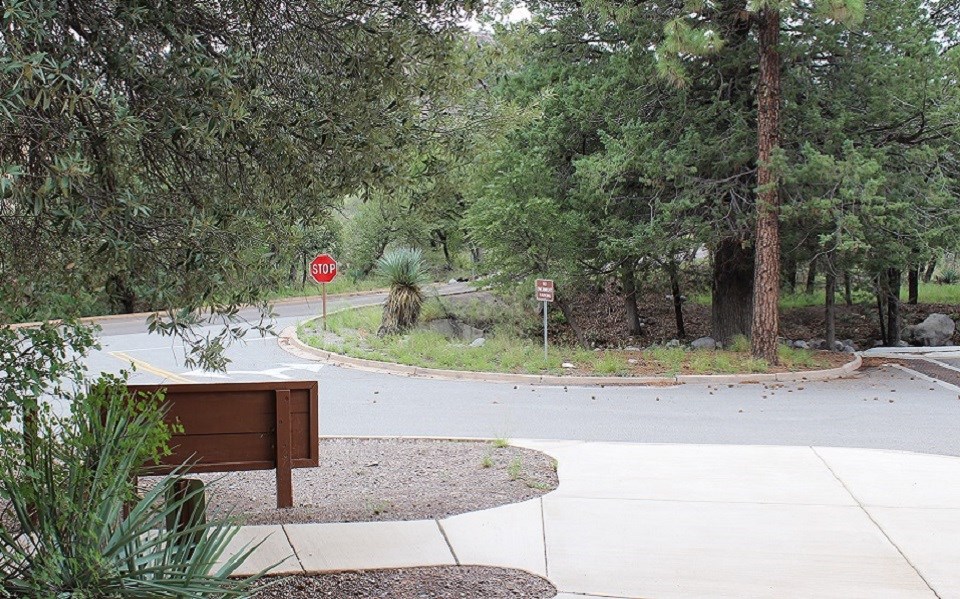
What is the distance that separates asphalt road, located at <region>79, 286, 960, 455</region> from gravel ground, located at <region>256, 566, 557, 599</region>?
5319mm

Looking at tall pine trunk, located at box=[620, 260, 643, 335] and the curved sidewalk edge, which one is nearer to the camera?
the curved sidewalk edge

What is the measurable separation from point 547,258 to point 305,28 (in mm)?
15394

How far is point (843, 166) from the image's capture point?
16.0 m

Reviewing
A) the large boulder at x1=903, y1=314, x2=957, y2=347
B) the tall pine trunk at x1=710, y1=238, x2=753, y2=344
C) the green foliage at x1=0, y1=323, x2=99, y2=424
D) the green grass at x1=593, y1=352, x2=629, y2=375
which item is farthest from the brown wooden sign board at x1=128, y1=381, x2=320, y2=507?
the large boulder at x1=903, y1=314, x2=957, y2=347

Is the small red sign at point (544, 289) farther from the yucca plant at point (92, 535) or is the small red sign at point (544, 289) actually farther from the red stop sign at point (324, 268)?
the yucca plant at point (92, 535)

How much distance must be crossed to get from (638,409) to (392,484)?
614 centimetres

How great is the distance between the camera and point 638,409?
1284 centimetres

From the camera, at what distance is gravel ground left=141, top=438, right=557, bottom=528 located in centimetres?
649

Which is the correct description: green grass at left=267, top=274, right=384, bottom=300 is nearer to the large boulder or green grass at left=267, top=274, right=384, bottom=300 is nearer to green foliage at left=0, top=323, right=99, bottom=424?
the large boulder

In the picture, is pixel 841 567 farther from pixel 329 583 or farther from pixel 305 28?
pixel 305 28

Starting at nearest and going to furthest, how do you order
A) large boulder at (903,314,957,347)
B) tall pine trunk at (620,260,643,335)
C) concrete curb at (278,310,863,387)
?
1. concrete curb at (278,310,863,387)
2. tall pine trunk at (620,260,643,335)
3. large boulder at (903,314,957,347)

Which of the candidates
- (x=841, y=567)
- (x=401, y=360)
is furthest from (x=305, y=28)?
(x=401, y=360)

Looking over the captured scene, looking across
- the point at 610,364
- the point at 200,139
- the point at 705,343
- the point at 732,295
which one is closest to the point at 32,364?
the point at 200,139

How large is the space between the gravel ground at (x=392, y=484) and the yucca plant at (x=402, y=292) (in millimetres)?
12404
